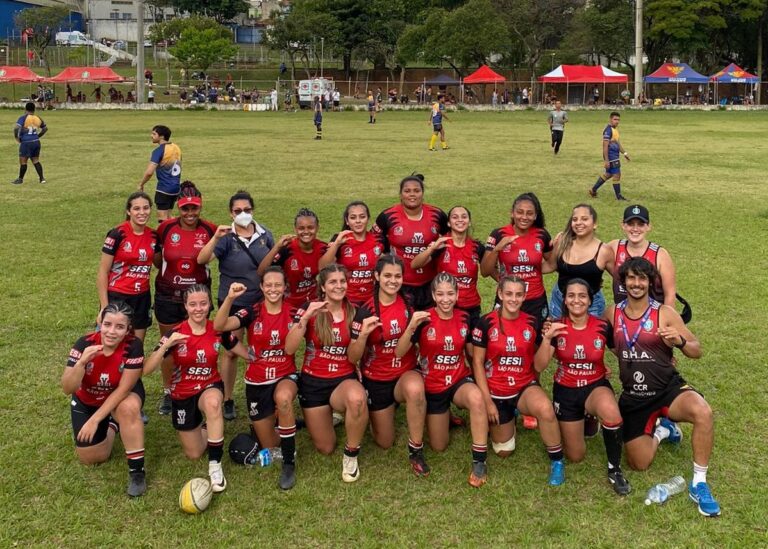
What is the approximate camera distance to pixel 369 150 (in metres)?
26.1

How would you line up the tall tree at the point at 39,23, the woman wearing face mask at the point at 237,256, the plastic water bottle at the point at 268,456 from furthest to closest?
the tall tree at the point at 39,23, the woman wearing face mask at the point at 237,256, the plastic water bottle at the point at 268,456

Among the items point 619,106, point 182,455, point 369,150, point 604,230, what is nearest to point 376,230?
point 182,455

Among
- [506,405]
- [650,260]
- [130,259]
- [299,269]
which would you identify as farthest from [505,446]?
[130,259]

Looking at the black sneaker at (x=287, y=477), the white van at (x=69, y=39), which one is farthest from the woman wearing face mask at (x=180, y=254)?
the white van at (x=69, y=39)

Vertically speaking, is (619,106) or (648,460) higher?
(619,106)

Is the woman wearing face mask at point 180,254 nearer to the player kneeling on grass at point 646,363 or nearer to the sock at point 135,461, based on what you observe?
the sock at point 135,461

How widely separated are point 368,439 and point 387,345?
2.89 ft

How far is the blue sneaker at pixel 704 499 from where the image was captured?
4520 mm

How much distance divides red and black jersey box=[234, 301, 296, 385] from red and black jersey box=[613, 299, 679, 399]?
263cm

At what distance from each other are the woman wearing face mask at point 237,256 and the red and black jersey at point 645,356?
3.25 meters

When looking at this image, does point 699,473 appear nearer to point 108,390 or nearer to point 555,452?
point 555,452

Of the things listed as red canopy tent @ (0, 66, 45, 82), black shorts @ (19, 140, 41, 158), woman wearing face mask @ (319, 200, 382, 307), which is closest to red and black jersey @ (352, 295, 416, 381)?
woman wearing face mask @ (319, 200, 382, 307)

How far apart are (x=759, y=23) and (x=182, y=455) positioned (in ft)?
239

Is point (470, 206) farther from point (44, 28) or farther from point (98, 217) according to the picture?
point (44, 28)
